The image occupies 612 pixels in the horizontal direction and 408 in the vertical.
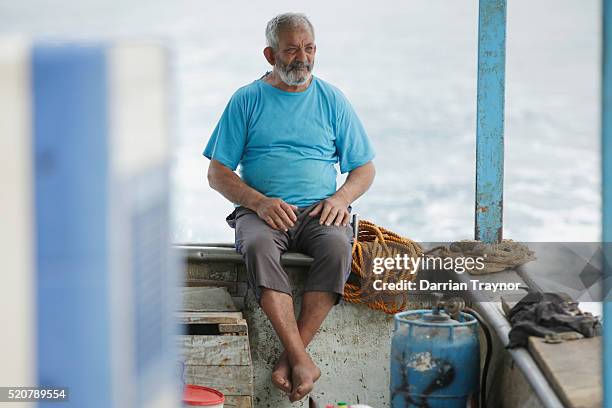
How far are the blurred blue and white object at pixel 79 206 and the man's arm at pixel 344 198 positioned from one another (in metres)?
3.17

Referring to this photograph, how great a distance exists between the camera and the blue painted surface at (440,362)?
13.0 ft

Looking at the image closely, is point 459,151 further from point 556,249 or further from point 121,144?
point 121,144

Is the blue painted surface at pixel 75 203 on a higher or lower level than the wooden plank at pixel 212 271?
higher

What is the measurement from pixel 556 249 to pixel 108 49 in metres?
4.23

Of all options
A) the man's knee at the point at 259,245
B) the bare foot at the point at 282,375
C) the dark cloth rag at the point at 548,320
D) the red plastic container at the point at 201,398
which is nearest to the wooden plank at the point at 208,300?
the man's knee at the point at 259,245

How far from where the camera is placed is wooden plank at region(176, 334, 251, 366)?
4336mm

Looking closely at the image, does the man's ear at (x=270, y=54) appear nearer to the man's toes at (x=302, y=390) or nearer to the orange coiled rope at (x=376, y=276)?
the orange coiled rope at (x=376, y=276)

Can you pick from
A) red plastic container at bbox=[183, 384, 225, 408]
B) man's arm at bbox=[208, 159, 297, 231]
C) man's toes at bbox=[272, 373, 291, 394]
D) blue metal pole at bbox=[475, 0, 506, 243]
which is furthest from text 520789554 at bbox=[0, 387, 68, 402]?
blue metal pole at bbox=[475, 0, 506, 243]

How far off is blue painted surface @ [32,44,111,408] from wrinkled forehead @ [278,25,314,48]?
11.3ft

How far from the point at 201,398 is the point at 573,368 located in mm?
1321

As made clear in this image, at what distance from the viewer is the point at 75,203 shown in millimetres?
1329

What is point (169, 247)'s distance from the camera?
143cm

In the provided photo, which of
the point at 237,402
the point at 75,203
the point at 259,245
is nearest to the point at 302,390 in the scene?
the point at 237,402

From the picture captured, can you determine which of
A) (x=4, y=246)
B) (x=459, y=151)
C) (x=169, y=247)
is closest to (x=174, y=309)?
(x=169, y=247)
